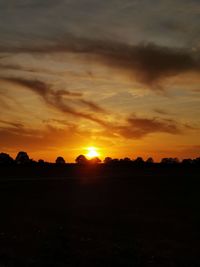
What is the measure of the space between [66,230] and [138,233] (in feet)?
10.6

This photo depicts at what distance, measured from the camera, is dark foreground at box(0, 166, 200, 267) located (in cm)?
1516

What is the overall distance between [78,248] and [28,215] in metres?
9.94

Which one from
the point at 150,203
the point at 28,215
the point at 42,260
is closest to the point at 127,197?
the point at 150,203

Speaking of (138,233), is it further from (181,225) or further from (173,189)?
(173,189)

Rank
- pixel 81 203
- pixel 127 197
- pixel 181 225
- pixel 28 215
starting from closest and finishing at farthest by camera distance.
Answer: pixel 181 225, pixel 28 215, pixel 81 203, pixel 127 197

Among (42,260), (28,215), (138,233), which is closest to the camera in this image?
(42,260)

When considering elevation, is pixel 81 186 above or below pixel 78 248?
above

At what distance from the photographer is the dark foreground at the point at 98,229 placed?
1516cm

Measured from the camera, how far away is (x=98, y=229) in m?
21.1

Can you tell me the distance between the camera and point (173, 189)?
4612 cm

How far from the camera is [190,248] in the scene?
17.2 meters

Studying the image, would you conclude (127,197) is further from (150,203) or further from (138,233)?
(138,233)

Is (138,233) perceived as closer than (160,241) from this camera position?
No

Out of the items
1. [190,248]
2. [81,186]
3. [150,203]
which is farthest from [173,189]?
[190,248]
